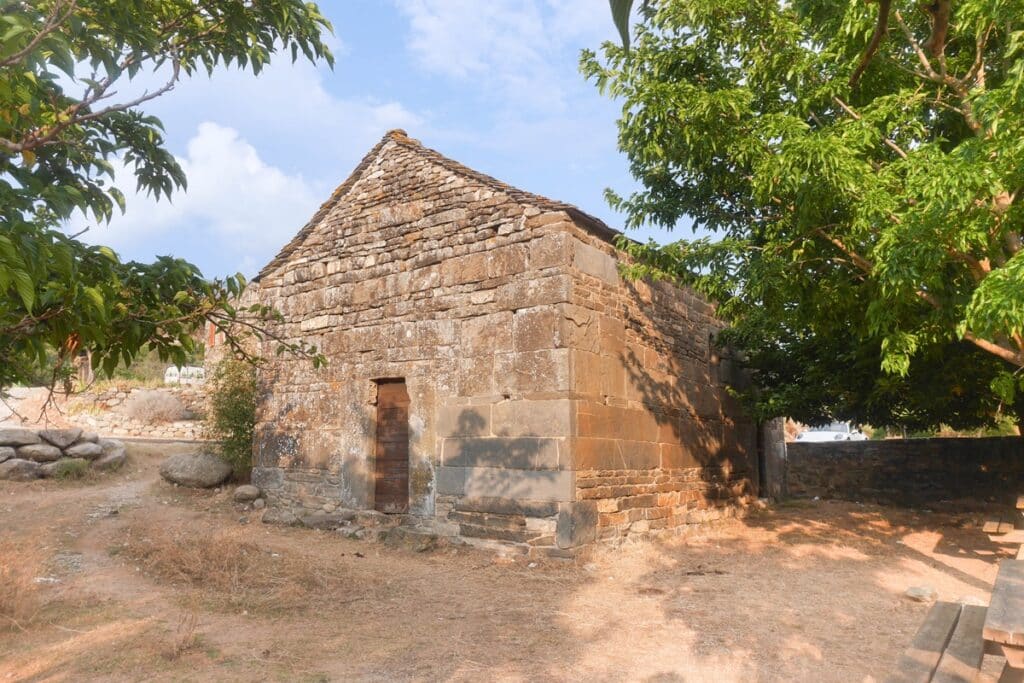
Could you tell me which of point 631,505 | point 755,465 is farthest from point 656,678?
point 755,465

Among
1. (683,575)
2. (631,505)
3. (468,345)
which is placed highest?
(468,345)

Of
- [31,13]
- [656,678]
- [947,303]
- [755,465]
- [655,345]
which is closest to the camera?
[31,13]

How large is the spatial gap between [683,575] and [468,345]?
382cm

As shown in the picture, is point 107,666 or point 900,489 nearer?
point 107,666

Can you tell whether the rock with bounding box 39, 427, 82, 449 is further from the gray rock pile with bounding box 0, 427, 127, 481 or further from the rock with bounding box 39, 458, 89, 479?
the rock with bounding box 39, 458, 89, 479

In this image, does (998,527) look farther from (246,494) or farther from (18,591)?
(246,494)

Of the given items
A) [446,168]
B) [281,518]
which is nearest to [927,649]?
[446,168]

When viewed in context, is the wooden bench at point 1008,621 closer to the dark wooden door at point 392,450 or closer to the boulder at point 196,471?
the dark wooden door at point 392,450

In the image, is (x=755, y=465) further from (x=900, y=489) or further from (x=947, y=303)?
(x=947, y=303)

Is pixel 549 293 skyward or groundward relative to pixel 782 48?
groundward

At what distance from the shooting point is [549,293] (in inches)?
340

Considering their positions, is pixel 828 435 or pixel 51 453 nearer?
pixel 51 453

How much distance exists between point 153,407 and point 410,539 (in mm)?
12846

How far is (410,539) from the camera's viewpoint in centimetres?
946
